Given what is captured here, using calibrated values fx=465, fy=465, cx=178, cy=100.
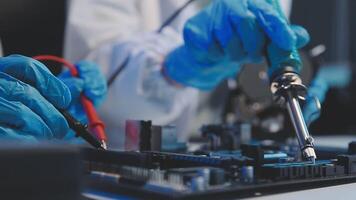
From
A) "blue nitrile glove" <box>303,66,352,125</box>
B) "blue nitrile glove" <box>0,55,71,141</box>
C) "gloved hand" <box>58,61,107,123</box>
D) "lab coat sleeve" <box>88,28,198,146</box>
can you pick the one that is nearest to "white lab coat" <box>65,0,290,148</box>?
"lab coat sleeve" <box>88,28,198,146</box>

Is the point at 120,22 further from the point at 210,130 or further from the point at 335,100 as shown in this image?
the point at 335,100

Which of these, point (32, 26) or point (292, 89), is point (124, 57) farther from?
point (292, 89)

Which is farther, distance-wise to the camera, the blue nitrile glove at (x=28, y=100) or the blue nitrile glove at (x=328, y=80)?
the blue nitrile glove at (x=328, y=80)

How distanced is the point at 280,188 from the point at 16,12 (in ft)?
2.65

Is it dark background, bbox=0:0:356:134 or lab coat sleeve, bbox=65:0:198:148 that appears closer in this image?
dark background, bbox=0:0:356:134

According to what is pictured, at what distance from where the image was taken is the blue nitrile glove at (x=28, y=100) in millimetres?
585

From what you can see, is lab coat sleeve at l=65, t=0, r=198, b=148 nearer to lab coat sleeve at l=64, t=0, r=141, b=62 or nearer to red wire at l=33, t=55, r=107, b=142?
lab coat sleeve at l=64, t=0, r=141, b=62

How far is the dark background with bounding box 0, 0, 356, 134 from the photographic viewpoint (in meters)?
1.05

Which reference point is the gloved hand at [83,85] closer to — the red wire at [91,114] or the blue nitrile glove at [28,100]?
the red wire at [91,114]

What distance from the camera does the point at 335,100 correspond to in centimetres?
169

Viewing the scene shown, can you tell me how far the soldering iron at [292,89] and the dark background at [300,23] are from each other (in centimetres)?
35

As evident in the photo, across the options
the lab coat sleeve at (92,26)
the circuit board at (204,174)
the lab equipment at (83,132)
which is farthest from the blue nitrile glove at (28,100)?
the lab coat sleeve at (92,26)

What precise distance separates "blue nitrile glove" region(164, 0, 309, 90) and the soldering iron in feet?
0.09

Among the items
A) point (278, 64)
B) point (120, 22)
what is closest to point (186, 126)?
point (120, 22)
